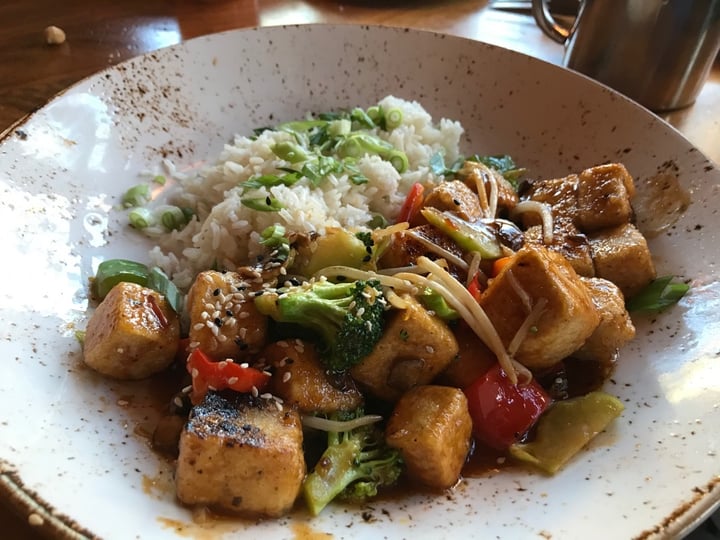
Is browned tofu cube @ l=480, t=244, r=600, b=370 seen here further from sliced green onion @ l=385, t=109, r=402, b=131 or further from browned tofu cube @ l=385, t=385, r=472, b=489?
sliced green onion @ l=385, t=109, r=402, b=131

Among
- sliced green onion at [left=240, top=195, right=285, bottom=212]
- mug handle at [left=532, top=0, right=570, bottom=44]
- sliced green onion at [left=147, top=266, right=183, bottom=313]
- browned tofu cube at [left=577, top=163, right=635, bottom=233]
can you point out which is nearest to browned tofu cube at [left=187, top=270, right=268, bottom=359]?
sliced green onion at [left=147, top=266, right=183, bottom=313]

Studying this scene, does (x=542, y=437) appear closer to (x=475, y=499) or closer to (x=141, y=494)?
(x=475, y=499)

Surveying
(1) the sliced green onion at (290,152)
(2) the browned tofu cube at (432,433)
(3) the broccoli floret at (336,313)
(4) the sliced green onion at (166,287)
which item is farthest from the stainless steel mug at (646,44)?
(4) the sliced green onion at (166,287)

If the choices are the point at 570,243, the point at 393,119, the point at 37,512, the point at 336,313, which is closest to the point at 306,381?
the point at 336,313

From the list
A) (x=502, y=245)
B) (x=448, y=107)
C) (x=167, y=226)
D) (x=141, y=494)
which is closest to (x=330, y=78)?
(x=448, y=107)

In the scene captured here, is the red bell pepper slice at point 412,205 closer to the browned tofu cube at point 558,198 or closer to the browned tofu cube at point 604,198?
the browned tofu cube at point 558,198

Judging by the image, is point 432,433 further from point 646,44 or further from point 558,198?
point 646,44
